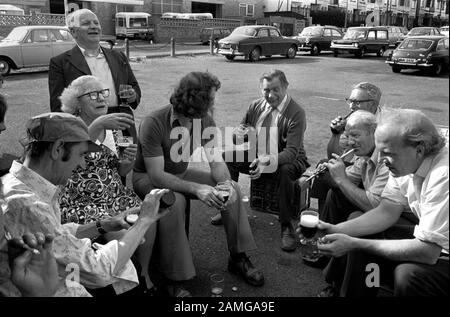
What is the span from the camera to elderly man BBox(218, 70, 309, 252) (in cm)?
377

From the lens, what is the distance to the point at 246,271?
3164 mm

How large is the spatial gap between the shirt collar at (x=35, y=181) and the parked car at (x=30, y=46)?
42.3 feet

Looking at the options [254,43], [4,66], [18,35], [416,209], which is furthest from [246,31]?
[416,209]

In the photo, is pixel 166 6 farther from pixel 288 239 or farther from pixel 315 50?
pixel 288 239

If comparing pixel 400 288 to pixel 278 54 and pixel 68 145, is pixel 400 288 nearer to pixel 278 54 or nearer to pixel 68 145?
pixel 68 145

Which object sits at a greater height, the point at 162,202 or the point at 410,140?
the point at 410,140

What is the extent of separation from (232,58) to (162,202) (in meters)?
18.7

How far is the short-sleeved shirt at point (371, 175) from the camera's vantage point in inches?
107

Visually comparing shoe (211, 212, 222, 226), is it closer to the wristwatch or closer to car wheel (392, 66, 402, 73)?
the wristwatch

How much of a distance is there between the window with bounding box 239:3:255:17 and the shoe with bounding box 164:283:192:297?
47952 millimetres

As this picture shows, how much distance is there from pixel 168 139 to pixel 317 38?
22965 mm

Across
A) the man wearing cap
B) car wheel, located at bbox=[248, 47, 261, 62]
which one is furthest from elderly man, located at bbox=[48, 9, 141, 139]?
car wheel, located at bbox=[248, 47, 261, 62]

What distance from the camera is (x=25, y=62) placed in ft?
45.5
